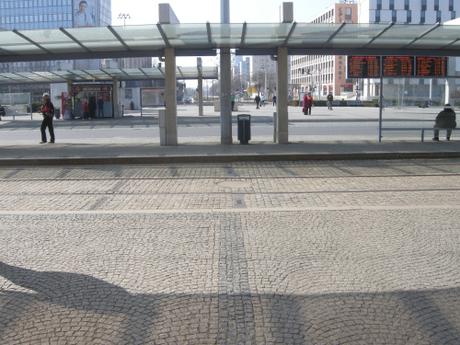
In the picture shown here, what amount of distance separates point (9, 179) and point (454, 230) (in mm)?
9062

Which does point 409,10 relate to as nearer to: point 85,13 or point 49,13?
point 85,13

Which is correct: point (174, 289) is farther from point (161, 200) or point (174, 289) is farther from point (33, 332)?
point (161, 200)

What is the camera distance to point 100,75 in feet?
130

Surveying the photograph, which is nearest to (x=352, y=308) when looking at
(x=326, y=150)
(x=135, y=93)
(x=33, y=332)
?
(x=33, y=332)

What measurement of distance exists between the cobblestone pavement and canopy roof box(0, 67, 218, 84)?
93.4 feet

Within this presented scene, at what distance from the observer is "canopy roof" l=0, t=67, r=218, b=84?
37.4 m

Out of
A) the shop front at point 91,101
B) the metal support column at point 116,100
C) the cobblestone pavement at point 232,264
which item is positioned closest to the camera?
the cobblestone pavement at point 232,264

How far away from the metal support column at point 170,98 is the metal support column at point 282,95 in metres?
3.32

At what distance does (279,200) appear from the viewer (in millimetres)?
9188

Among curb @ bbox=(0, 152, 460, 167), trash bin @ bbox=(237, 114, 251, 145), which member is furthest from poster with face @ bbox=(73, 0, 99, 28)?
curb @ bbox=(0, 152, 460, 167)

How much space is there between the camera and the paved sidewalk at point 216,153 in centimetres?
1457

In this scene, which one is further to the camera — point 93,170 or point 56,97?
point 56,97

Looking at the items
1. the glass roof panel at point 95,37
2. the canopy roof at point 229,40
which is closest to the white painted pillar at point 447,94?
the canopy roof at point 229,40

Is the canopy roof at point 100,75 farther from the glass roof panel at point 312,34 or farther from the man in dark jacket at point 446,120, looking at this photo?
the man in dark jacket at point 446,120
